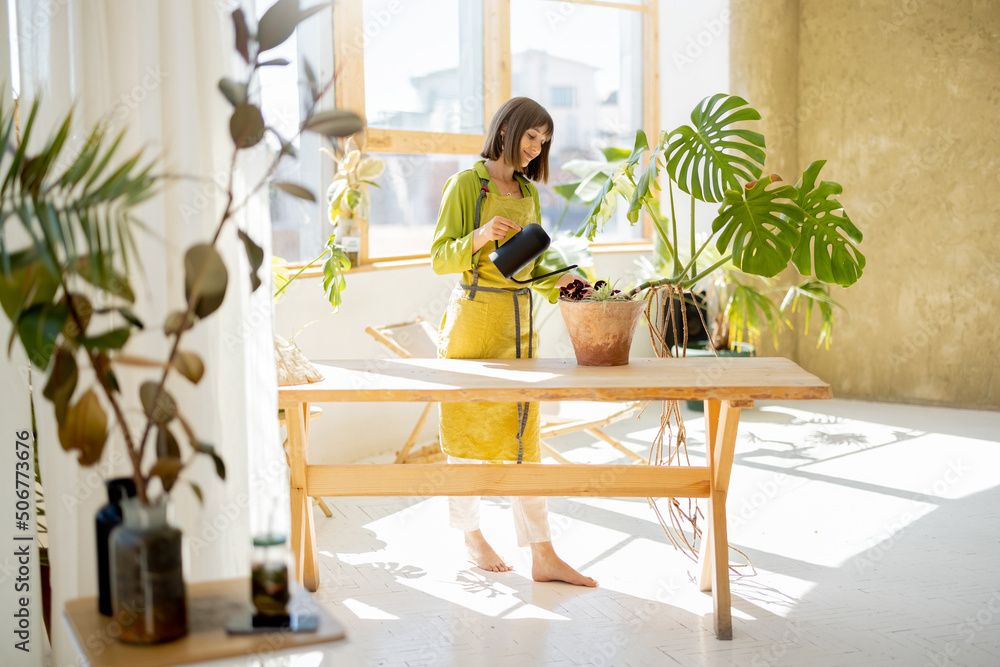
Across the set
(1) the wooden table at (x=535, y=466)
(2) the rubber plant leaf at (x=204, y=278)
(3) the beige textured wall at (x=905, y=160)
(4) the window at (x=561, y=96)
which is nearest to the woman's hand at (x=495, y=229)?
(1) the wooden table at (x=535, y=466)

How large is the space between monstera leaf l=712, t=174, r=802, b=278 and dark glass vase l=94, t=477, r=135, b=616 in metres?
1.77

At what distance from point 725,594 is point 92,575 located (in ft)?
5.67

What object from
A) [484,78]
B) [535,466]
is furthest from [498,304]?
[484,78]

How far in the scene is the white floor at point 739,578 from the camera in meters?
2.56

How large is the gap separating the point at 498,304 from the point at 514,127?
22.8 inches

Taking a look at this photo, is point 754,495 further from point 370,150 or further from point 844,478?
point 370,150

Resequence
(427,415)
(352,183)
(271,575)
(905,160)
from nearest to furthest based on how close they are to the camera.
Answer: (271,575), (352,183), (427,415), (905,160)

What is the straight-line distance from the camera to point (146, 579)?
1.32 metres

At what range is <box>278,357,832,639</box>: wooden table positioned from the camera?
2.46m

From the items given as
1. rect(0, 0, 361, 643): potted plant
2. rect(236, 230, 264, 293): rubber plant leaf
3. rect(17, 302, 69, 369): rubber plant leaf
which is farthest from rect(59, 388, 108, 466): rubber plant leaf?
rect(236, 230, 264, 293): rubber plant leaf

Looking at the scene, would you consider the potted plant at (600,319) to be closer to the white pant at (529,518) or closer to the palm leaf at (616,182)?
the palm leaf at (616,182)

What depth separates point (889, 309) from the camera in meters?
6.02

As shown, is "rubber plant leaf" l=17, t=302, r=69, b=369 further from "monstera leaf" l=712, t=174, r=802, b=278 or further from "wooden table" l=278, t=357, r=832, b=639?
"monstera leaf" l=712, t=174, r=802, b=278

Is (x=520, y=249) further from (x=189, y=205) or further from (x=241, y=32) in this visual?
(x=241, y=32)
